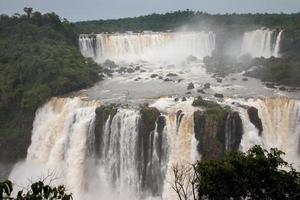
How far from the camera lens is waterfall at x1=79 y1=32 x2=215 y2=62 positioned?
5138 centimetres

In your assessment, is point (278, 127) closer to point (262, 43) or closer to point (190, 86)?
point (190, 86)

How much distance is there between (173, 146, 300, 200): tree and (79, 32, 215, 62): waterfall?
128 ft

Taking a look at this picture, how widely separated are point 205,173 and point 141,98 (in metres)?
18.4

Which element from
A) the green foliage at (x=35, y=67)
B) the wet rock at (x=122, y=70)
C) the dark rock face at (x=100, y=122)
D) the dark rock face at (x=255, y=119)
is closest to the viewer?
the dark rock face at (x=255, y=119)

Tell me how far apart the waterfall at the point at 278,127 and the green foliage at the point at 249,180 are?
13074 mm

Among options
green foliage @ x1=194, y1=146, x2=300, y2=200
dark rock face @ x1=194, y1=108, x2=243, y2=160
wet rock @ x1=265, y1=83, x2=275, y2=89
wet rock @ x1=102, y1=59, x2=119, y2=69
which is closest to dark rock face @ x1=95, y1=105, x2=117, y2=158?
dark rock face @ x1=194, y1=108, x2=243, y2=160

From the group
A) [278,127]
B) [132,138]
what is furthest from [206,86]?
[132,138]

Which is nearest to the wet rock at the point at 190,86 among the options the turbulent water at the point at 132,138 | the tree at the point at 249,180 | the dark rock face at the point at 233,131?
the turbulent water at the point at 132,138

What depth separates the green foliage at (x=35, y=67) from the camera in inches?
1340

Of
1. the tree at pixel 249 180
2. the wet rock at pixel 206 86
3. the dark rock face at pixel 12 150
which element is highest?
the tree at pixel 249 180

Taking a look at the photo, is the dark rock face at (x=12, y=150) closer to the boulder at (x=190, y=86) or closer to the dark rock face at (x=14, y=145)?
the dark rock face at (x=14, y=145)

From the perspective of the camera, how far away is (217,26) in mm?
59594

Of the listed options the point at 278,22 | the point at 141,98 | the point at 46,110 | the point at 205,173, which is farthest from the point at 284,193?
the point at 278,22

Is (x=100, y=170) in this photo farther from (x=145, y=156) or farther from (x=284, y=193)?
(x=284, y=193)
